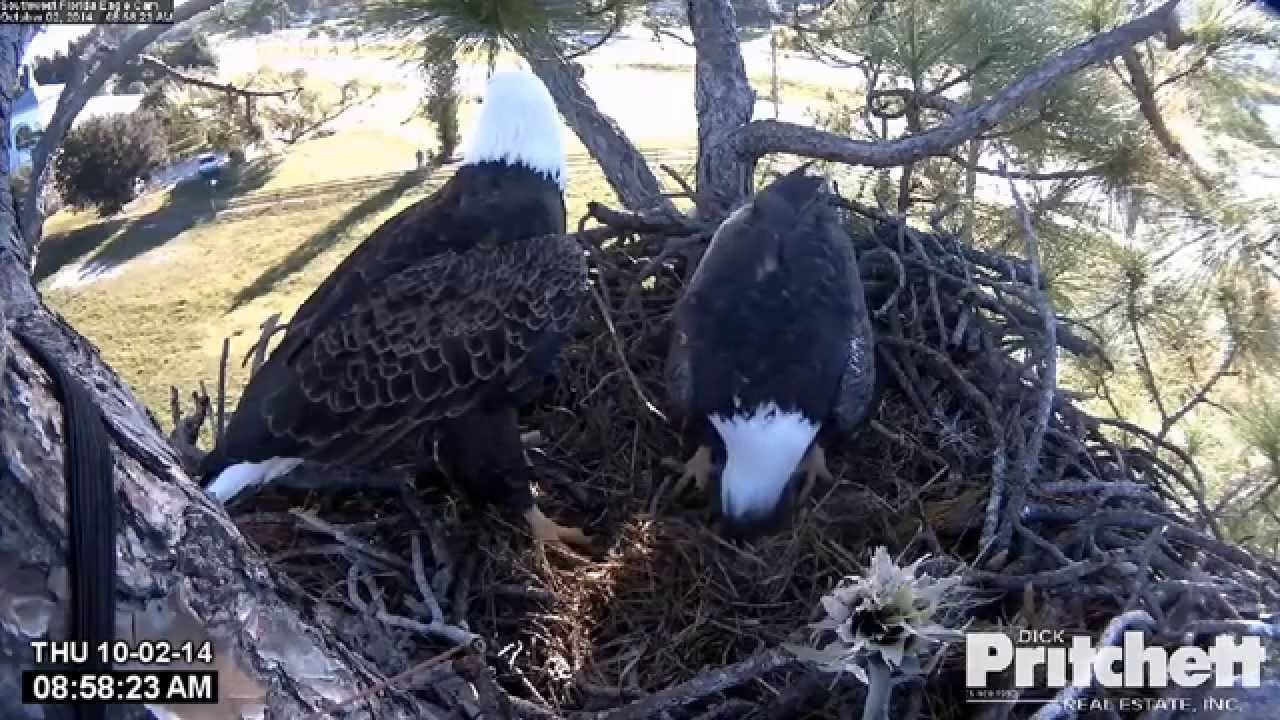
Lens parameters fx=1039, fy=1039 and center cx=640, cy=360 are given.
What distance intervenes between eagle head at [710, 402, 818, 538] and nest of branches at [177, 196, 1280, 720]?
0.18 feet

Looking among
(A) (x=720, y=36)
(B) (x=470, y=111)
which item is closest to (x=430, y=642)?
(A) (x=720, y=36)

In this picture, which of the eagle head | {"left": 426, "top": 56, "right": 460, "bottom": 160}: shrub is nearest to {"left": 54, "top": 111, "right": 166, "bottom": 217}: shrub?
{"left": 426, "top": 56, "right": 460, "bottom": 160}: shrub

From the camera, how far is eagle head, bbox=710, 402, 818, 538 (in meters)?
1.89

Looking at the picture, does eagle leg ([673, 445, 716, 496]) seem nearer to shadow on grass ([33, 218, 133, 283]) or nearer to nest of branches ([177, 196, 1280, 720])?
nest of branches ([177, 196, 1280, 720])

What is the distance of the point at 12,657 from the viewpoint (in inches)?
25.9

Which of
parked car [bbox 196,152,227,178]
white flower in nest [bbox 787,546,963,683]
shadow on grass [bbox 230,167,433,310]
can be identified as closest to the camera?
white flower in nest [bbox 787,546,963,683]

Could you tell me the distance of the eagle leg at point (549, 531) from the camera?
1986 mm

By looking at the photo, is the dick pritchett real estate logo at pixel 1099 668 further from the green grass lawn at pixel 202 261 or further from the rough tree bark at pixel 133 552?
the green grass lawn at pixel 202 261

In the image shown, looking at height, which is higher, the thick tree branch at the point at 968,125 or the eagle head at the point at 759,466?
the thick tree branch at the point at 968,125

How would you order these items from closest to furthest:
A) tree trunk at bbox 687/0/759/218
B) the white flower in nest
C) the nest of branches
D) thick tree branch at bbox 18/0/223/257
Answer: the white flower in nest
the nest of branches
thick tree branch at bbox 18/0/223/257
tree trunk at bbox 687/0/759/218

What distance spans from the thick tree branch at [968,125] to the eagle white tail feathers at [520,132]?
602 millimetres
